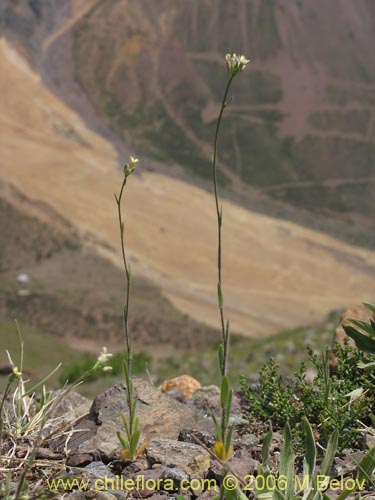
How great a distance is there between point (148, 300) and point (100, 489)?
2361cm

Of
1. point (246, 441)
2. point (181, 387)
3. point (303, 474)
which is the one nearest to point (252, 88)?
point (181, 387)

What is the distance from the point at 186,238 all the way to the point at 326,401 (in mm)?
31561

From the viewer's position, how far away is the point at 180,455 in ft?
10.0

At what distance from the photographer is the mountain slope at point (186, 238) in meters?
29.2

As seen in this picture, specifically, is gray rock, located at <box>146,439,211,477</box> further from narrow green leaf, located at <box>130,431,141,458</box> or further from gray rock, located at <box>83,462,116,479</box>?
gray rock, located at <box>83,462,116,479</box>

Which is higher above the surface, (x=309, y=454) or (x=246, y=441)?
(x=309, y=454)

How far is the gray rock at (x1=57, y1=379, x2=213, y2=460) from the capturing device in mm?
3270

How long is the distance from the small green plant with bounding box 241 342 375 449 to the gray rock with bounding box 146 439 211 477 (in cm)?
42

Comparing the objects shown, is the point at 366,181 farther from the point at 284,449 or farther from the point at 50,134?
the point at 284,449

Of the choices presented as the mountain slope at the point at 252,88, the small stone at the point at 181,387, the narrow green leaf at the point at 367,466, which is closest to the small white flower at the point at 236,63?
the narrow green leaf at the point at 367,466

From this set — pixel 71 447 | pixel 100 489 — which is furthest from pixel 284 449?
pixel 71 447

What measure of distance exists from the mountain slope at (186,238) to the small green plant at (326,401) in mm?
21410

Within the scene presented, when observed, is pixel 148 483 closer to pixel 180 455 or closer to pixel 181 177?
pixel 180 455

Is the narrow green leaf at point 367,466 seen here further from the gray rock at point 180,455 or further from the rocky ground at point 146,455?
the gray rock at point 180,455
